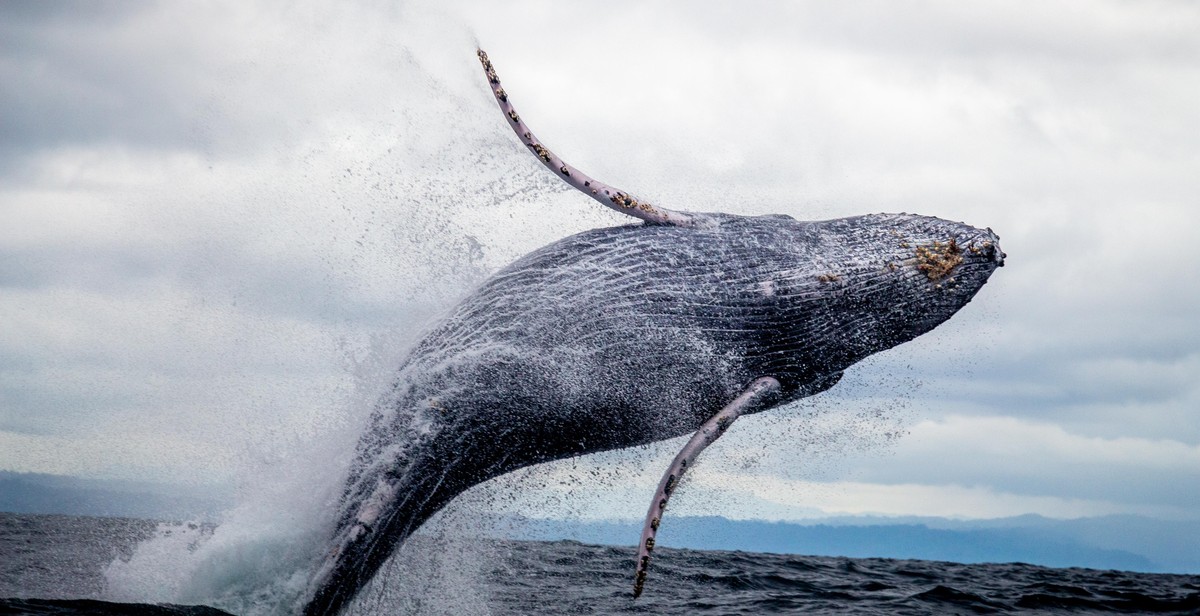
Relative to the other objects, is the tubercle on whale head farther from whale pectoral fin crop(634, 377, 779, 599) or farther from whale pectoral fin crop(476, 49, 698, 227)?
whale pectoral fin crop(476, 49, 698, 227)

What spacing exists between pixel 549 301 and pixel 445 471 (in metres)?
1.54

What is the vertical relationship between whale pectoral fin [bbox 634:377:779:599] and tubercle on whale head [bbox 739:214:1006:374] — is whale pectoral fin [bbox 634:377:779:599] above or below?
below

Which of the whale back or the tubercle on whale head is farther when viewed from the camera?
the tubercle on whale head

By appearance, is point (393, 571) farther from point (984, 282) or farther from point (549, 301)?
point (984, 282)

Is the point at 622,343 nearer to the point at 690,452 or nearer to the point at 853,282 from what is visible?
the point at 690,452

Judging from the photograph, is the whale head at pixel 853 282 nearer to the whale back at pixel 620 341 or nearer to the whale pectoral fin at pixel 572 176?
the whale back at pixel 620 341

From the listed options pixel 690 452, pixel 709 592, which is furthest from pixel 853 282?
pixel 709 592

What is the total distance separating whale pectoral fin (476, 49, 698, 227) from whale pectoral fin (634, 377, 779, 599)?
1.51 meters

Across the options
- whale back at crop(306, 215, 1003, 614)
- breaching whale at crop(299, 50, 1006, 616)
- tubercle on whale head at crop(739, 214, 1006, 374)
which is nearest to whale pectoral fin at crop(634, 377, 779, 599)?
breaching whale at crop(299, 50, 1006, 616)

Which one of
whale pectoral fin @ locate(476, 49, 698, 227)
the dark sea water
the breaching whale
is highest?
whale pectoral fin @ locate(476, 49, 698, 227)

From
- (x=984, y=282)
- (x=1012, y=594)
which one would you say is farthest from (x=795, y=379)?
(x=1012, y=594)

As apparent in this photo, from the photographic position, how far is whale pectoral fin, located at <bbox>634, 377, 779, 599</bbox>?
772 centimetres

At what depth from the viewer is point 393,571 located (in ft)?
29.6

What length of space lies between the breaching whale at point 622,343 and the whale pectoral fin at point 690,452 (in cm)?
1
